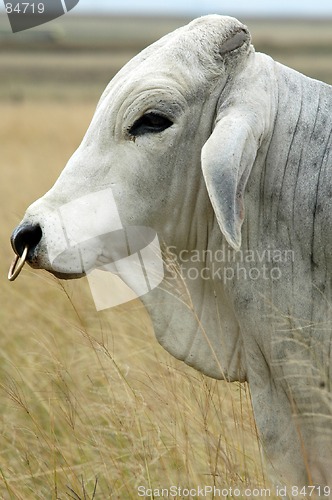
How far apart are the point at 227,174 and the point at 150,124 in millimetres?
325

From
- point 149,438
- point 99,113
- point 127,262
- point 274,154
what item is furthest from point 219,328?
point 149,438

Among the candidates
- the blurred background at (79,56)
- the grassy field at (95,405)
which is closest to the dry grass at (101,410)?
the grassy field at (95,405)

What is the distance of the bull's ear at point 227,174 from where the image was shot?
2.41 metres

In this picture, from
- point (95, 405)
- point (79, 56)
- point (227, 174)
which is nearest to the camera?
point (227, 174)

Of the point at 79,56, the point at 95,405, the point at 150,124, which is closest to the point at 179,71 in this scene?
the point at 150,124

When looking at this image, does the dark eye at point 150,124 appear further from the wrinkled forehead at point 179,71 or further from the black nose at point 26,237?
the black nose at point 26,237

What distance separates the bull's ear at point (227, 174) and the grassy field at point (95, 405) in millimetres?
750

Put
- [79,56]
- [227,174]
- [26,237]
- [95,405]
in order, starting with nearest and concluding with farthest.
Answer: [227,174] → [26,237] → [95,405] → [79,56]

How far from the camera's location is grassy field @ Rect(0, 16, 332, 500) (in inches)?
125

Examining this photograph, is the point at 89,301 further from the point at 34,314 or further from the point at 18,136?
the point at 18,136

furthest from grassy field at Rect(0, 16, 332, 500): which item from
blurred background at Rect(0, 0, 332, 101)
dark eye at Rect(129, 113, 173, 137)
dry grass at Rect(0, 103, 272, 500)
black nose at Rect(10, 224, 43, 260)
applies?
blurred background at Rect(0, 0, 332, 101)

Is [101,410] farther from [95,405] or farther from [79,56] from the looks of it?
[79,56]

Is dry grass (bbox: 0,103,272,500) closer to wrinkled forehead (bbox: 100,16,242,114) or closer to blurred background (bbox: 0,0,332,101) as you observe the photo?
wrinkled forehead (bbox: 100,16,242,114)

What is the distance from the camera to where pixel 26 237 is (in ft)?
8.35
